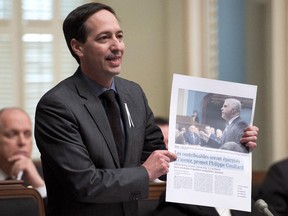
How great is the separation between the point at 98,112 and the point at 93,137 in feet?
0.35

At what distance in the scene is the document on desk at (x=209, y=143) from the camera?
2.69 meters

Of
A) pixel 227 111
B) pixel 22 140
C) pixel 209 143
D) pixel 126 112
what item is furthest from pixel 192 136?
pixel 22 140

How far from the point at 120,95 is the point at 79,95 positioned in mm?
177

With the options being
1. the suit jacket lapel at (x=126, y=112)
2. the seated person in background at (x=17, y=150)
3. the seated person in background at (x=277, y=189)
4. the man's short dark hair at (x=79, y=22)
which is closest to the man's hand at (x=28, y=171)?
the seated person in background at (x=17, y=150)

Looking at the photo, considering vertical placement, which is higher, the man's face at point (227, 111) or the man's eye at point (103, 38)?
the man's eye at point (103, 38)

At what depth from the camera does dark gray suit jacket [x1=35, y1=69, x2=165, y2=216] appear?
243 centimetres

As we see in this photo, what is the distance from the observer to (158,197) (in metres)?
4.10

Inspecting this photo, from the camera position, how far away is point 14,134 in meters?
4.87

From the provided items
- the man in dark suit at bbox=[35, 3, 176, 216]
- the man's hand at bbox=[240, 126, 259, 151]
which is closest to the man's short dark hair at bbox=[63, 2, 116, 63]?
the man in dark suit at bbox=[35, 3, 176, 216]

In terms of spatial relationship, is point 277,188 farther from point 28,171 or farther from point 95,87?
point 95,87

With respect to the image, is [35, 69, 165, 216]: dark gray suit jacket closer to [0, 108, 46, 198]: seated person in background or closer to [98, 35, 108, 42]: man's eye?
[98, 35, 108, 42]: man's eye

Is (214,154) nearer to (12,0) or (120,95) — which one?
(120,95)

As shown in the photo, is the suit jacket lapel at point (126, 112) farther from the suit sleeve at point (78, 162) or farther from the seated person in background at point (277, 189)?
the seated person in background at point (277, 189)

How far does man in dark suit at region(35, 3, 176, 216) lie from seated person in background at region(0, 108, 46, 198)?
2103 mm
